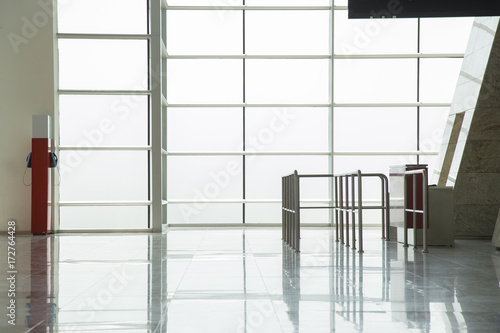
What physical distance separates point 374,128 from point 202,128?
4.03 metres

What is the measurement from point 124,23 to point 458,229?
26.0 feet

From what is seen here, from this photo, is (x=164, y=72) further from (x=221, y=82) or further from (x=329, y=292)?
(x=329, y=292)

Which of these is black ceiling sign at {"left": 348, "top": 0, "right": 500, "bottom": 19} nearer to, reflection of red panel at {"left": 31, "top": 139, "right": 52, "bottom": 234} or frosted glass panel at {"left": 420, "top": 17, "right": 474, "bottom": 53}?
reflection of red panel at {"left": 31, "top": 139, "right": 52, "bottom": 234}

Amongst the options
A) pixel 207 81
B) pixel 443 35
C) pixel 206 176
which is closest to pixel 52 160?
pixel 206 176

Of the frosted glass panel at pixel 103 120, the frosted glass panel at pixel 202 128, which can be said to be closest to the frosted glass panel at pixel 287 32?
the frosted glass panel at pixel 202 128

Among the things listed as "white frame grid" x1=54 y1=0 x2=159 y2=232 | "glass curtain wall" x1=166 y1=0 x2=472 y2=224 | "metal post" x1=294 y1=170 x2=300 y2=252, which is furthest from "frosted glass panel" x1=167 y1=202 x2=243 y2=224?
"metal post" x1=294 y1=170 x2=300 y2=252

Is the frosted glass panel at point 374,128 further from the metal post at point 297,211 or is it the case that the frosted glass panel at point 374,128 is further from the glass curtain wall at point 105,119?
the metal post at point 297,211

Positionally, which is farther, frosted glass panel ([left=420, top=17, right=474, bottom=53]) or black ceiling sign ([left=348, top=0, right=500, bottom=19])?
frosted glass panel ([left=420, top=17, right=474, bottom=53])

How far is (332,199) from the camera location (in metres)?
14.5

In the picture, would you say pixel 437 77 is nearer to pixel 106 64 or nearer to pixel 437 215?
pixel 437 215

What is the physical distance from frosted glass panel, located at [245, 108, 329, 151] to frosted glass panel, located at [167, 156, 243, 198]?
2.12 ft

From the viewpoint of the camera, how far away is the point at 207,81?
1493cm

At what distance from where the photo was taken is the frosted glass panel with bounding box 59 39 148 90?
13.2 m

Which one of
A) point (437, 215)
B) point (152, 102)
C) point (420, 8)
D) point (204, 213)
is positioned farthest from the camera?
point (204, 213)
